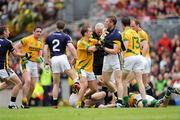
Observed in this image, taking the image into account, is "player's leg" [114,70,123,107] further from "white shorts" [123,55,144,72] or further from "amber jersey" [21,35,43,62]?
"amber jersey" [21,35,43,62]

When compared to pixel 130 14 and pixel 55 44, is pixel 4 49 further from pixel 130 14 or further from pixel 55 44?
pixel 130 14

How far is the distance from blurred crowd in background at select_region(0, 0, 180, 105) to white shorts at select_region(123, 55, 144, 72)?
576 cm

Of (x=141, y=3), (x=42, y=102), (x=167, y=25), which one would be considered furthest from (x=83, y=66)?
(x=141, y=3)

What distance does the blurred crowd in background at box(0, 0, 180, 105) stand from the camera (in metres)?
32.4

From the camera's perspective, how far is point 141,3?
37.9 meters

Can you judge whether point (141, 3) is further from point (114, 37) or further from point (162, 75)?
point (114, 37)

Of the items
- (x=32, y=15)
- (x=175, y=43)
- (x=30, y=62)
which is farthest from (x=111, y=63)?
(x=32, y=15)

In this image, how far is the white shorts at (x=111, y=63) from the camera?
77.0 feet

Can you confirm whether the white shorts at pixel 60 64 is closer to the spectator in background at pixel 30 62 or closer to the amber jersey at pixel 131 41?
the spectator in background at pixel 30 62

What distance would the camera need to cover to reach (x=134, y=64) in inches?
938

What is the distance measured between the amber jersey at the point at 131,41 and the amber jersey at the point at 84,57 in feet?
3.44

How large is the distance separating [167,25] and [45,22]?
7470 mm

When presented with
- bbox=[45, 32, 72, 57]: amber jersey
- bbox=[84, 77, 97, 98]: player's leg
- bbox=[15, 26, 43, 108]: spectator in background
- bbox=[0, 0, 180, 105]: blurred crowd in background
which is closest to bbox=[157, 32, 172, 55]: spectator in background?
bbox=[0, 0, 180, 105]: blurred crowd in background

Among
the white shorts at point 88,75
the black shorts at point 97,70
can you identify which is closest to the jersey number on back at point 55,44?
the white shorts at point 88,75
